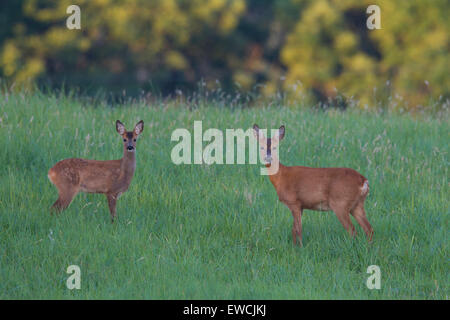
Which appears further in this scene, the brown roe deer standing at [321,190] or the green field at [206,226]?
the brown roe deer standing at [321,190]

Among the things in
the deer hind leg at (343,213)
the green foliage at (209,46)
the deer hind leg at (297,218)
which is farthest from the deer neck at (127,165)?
the green foliage at (209,46)

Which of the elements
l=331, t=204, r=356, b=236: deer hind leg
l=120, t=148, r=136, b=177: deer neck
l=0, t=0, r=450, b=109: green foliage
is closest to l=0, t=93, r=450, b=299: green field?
l=331, t=204, r=356, b=236: deer hind leg

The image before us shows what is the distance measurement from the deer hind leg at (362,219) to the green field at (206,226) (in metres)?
0.11

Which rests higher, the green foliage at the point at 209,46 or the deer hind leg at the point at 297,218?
the green foliage at the point at 209,46

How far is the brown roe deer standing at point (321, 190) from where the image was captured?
22.9 feet

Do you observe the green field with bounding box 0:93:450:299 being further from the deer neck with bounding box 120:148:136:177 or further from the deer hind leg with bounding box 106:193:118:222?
the deer neck with bounding box 120:148:136:177

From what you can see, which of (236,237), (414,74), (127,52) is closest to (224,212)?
(236,237)

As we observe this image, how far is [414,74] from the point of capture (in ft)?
84.7

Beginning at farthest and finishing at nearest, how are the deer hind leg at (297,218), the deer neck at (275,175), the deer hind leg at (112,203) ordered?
the deer hind leg at (112,203) → the deer neck at (275,175) → the deer hind leg at (297,218)

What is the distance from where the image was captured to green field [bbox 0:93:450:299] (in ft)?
21.2

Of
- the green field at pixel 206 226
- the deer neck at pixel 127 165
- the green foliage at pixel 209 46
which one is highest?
the green foliage at pixel 209 46

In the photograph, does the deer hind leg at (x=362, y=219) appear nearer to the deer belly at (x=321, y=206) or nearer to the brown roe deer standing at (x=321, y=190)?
the brown roe deer standing at (x=321, y=190)
